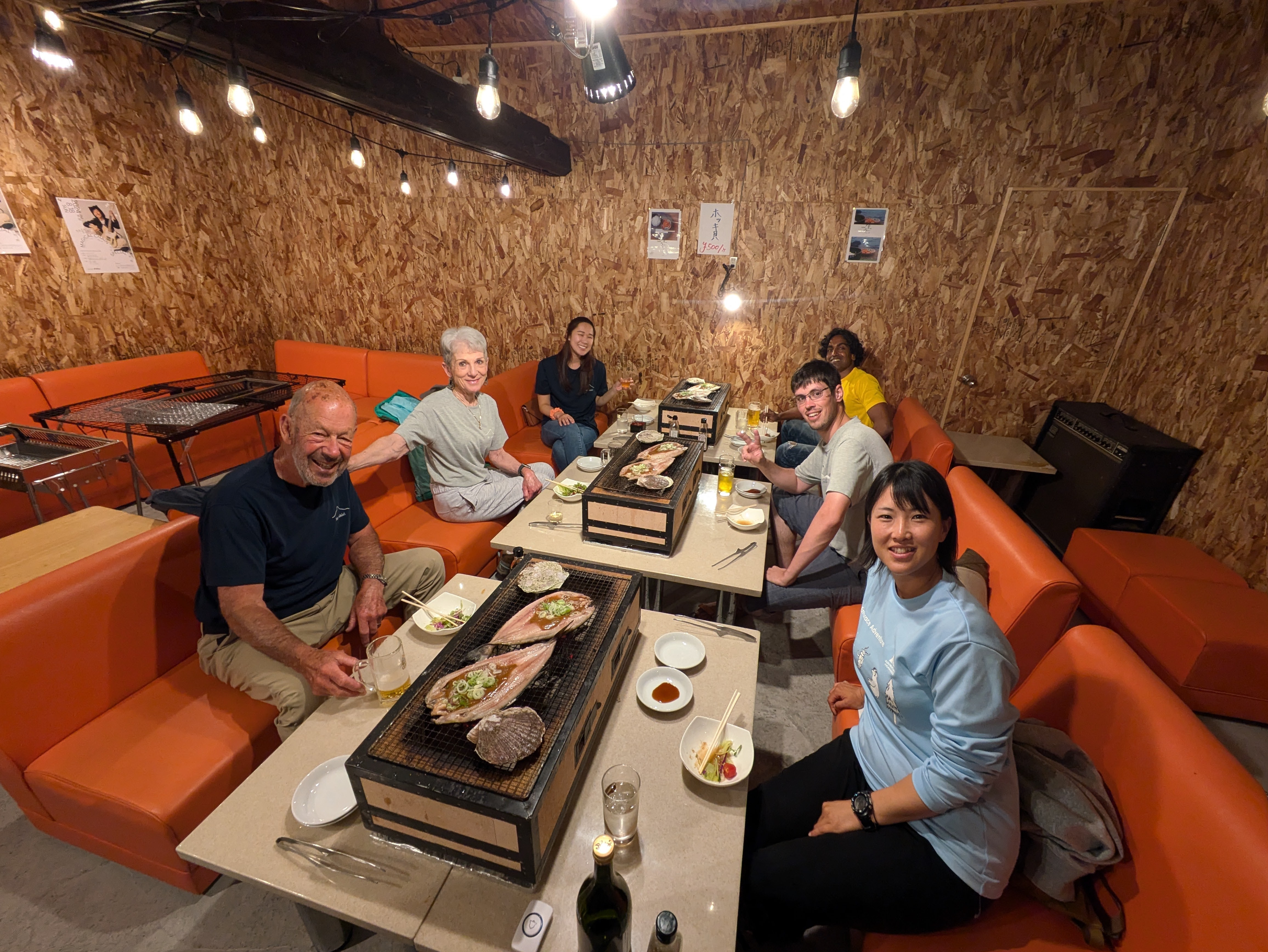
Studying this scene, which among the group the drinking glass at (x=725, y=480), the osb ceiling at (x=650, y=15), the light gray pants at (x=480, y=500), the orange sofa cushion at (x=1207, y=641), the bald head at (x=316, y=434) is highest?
the osb ceiling at (x=650, y=15)

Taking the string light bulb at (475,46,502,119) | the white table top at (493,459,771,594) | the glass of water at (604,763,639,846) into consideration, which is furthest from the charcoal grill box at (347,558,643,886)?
the string light bulb at (475,46,502,119)

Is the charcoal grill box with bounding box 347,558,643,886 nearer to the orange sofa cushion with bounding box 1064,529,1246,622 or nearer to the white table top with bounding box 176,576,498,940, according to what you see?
the white table top with bounding box 176,576,498,940

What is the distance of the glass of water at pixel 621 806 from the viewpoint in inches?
49.4

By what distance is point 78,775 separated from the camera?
1.76 m

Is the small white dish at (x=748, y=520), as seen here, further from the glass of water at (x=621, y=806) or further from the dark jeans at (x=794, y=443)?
the glass of water at (x=621, y=806)

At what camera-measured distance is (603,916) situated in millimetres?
1092

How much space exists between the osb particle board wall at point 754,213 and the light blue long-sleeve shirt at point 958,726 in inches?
138

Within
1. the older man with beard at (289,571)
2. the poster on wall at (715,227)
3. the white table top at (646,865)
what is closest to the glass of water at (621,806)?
the white table top at (646,865)

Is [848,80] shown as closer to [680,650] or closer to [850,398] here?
[680,650]

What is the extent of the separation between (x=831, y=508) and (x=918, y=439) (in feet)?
4.58

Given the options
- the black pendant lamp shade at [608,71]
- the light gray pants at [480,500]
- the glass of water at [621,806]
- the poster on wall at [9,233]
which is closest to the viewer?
the glass of water at [621,806]

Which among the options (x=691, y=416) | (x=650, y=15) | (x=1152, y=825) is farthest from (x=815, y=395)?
(x=650, y=15)

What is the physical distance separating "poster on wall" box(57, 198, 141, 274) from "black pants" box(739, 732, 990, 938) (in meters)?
6.98

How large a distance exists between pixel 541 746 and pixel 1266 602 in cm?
415
